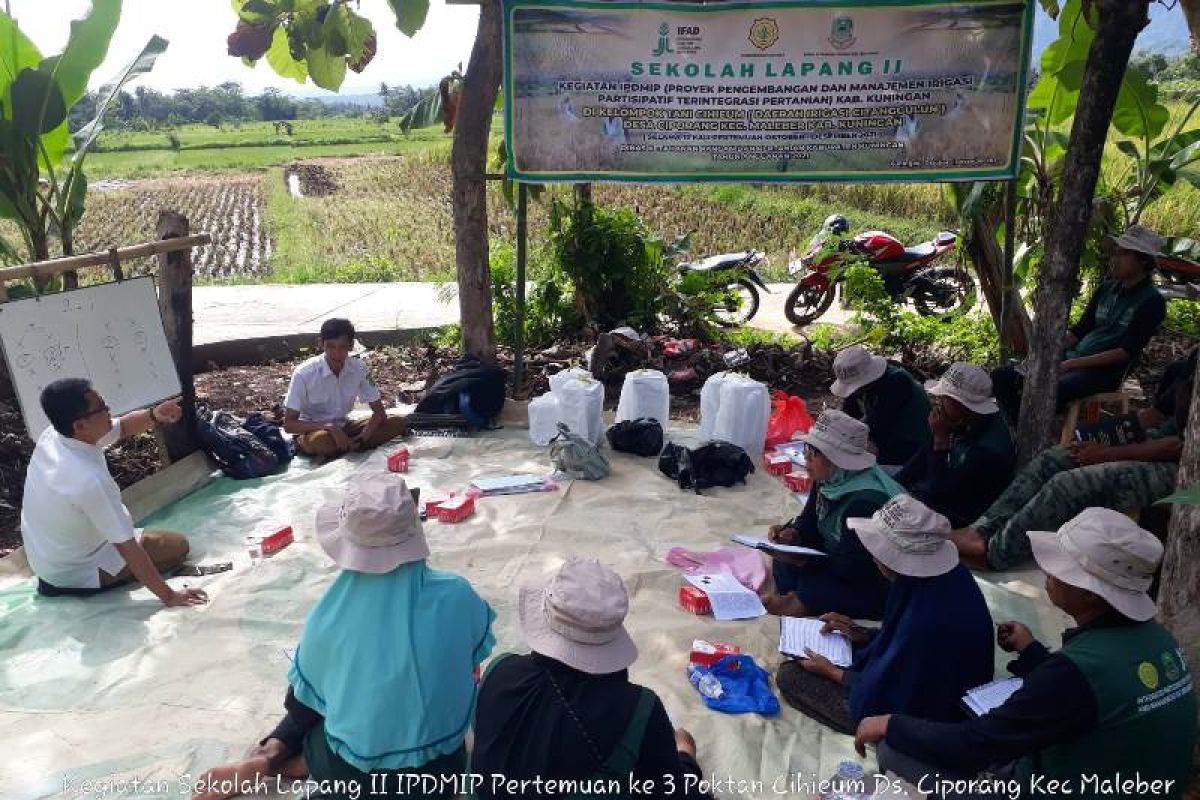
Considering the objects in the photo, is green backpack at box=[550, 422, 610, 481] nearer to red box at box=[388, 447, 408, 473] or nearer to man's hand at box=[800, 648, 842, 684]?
red box at box=[388, 447, 408, 473]

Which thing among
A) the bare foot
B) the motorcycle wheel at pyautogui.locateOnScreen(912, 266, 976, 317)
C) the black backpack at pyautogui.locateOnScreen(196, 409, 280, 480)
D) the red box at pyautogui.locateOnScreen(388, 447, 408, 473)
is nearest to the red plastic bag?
the bare foot

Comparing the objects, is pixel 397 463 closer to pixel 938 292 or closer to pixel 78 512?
pixel 78 512

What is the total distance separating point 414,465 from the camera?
5.45m

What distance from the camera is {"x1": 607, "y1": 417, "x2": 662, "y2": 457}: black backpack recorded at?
215 inches

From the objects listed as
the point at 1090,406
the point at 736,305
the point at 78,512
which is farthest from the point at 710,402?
the point at 78,512

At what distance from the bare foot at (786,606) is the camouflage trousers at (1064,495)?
102cm

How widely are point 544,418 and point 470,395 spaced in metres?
0.62

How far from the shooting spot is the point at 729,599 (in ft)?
12.4

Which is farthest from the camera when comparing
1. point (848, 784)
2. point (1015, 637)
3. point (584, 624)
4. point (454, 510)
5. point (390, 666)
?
point (454, 510)

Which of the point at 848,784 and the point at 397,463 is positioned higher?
the point at 397,463

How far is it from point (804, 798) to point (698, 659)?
0.70 meters

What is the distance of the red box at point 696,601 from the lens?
3744 millimetres

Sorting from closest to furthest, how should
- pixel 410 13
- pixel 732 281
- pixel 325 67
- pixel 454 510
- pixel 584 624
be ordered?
pixel 584 624
pixel 454 510
pixel 410 13
pixel 325 67
pixel 732 281

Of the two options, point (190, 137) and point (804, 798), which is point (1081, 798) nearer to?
point (804, 798)
